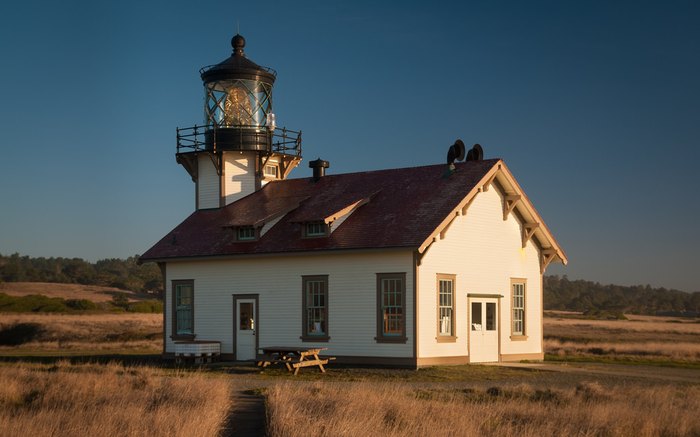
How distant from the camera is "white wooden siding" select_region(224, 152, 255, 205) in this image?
34.6 meters

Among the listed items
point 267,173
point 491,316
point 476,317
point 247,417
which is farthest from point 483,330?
point 247,417

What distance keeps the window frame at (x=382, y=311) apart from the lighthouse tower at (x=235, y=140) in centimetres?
914

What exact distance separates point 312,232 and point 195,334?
5722mm

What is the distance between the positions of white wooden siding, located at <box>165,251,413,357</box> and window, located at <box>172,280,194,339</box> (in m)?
0.22

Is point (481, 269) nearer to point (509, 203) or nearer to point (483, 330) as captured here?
point (483, 330)

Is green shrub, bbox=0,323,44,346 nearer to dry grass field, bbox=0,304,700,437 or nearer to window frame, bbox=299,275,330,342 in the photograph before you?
Answer: dry grass field, bbox=0,304,700,437

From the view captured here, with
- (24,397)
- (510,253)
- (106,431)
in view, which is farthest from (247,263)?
(106,431)

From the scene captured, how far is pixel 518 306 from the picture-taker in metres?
31.3

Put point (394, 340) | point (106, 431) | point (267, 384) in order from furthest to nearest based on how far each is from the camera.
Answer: point (394, 340) < point (267, 384) < point (106, 431)

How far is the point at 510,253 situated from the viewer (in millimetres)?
30938

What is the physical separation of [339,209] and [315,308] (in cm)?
298

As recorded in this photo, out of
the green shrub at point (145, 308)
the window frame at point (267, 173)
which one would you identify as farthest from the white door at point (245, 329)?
the green shrub at point (145, 308)

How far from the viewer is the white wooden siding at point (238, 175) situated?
34.6m

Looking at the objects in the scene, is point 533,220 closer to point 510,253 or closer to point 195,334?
point 510,253
